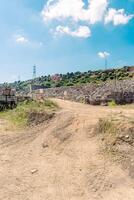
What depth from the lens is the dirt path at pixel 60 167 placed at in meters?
10.5

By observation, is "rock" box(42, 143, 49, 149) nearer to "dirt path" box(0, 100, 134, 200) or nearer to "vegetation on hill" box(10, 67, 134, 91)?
"dirt path" box(0, 100, 134, 200)

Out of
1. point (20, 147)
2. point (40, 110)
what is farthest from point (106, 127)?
point (40, 110)

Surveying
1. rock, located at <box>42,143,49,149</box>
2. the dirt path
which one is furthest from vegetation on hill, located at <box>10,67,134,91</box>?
rock, located at <box>42,143,49,149</box>

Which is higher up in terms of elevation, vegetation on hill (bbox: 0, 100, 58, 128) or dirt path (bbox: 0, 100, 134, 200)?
vegetation on hill (bbox: 0, 100, 58, 128)

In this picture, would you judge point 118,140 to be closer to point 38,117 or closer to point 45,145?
point 45,145

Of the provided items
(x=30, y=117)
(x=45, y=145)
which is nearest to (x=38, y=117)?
(x=30, y=117)

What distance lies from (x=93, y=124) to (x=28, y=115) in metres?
5.17

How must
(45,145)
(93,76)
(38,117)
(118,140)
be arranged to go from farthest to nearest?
(93,76), (38,117), (45,145), (118,140)

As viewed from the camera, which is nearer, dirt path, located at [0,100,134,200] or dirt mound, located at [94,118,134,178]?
dirt path, located at [0,100,134,200]

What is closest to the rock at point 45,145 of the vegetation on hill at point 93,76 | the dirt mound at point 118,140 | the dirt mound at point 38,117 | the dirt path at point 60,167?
the dirt path at point 60,167

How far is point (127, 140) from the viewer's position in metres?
13.1

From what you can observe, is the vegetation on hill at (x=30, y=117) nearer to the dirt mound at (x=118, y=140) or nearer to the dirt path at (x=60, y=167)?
the dirt path at (x=60, y=167)

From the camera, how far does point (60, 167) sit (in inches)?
485

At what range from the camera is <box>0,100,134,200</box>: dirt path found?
10473mm
